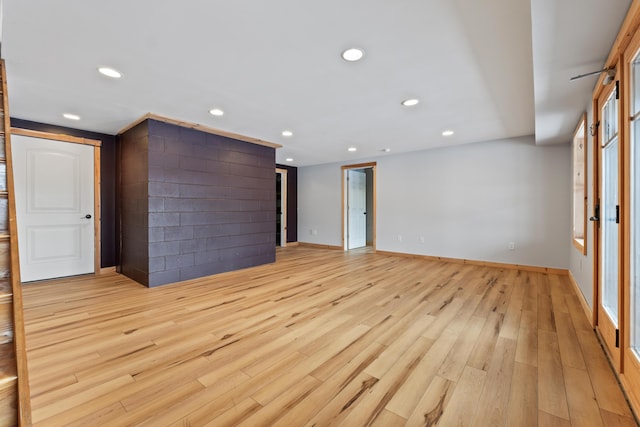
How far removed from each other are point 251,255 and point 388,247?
2932mm

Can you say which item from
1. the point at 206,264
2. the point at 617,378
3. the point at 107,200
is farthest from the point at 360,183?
Result: the point at 617,378

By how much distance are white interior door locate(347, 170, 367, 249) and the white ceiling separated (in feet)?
10.8

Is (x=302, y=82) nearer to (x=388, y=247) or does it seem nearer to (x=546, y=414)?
(x=546, y=414)

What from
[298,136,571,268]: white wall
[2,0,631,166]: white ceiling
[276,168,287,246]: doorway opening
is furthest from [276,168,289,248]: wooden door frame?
[2,0,631,166]: white ceiling

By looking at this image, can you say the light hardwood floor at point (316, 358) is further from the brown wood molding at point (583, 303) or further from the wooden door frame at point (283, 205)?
the wooden door frame at point (283, 205)

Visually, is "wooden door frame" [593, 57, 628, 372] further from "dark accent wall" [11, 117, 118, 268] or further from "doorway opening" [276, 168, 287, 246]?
"doorway opening" [276, 168, 287, 246]

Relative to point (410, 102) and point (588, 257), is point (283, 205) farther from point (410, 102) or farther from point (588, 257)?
point (588, 257)

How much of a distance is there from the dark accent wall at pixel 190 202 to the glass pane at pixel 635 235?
14.0 ft

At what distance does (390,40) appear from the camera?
1.89 m

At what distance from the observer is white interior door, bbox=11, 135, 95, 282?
3.62m

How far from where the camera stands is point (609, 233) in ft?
6.82

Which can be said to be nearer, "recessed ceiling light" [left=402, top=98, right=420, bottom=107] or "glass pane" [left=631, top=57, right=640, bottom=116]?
"glass pane" [left=631, top=57, right=640, bottom=116]

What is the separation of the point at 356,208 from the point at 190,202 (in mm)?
4233

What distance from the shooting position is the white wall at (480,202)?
167 inches
